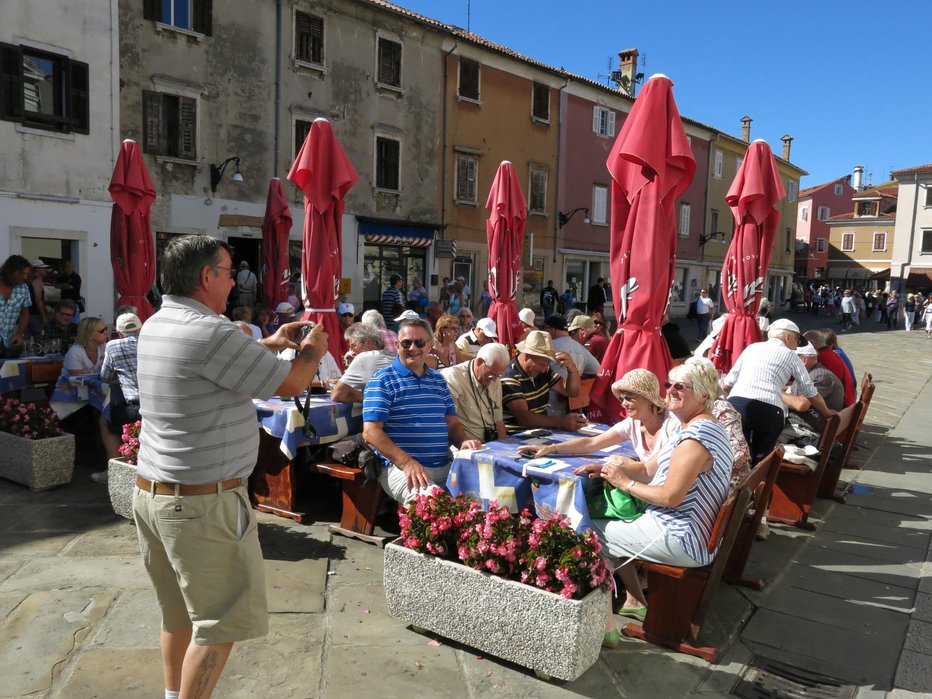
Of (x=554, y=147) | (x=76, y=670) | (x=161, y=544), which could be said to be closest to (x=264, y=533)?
(x=76, y=670)

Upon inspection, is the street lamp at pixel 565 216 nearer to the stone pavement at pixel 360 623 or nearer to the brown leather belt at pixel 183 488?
the stone pavement at pixel 360 623

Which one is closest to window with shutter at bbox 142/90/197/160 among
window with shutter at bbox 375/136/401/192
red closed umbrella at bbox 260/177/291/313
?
red closed umbrella at bbox 260/177/291/313

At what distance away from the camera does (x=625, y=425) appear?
4.36 m

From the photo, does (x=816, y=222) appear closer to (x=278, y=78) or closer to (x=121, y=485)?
(x=278, y=78)

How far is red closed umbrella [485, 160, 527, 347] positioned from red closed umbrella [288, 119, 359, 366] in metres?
2.49

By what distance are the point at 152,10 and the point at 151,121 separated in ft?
7.64

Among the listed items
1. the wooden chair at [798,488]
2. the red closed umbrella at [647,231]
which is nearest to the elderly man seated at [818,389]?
the wooden chair at [798,488]

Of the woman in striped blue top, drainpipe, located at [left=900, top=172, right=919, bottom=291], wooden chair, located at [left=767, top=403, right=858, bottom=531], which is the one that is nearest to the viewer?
the woman in striped blue top

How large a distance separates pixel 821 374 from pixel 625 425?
11.0ft

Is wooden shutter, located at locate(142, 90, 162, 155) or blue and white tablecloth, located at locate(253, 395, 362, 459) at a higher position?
wooden shutter, located at locate(142, 90, 162, 155)

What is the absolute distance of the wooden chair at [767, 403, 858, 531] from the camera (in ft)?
17.5

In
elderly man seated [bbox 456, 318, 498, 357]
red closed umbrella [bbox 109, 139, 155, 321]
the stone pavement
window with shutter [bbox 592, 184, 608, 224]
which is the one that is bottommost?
the stone pavement

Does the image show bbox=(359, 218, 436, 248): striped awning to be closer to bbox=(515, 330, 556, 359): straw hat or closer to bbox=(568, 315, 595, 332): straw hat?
bbox=(568, 315, 595, 332): straw hat

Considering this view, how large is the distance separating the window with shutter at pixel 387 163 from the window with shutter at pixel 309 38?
2771 mm
